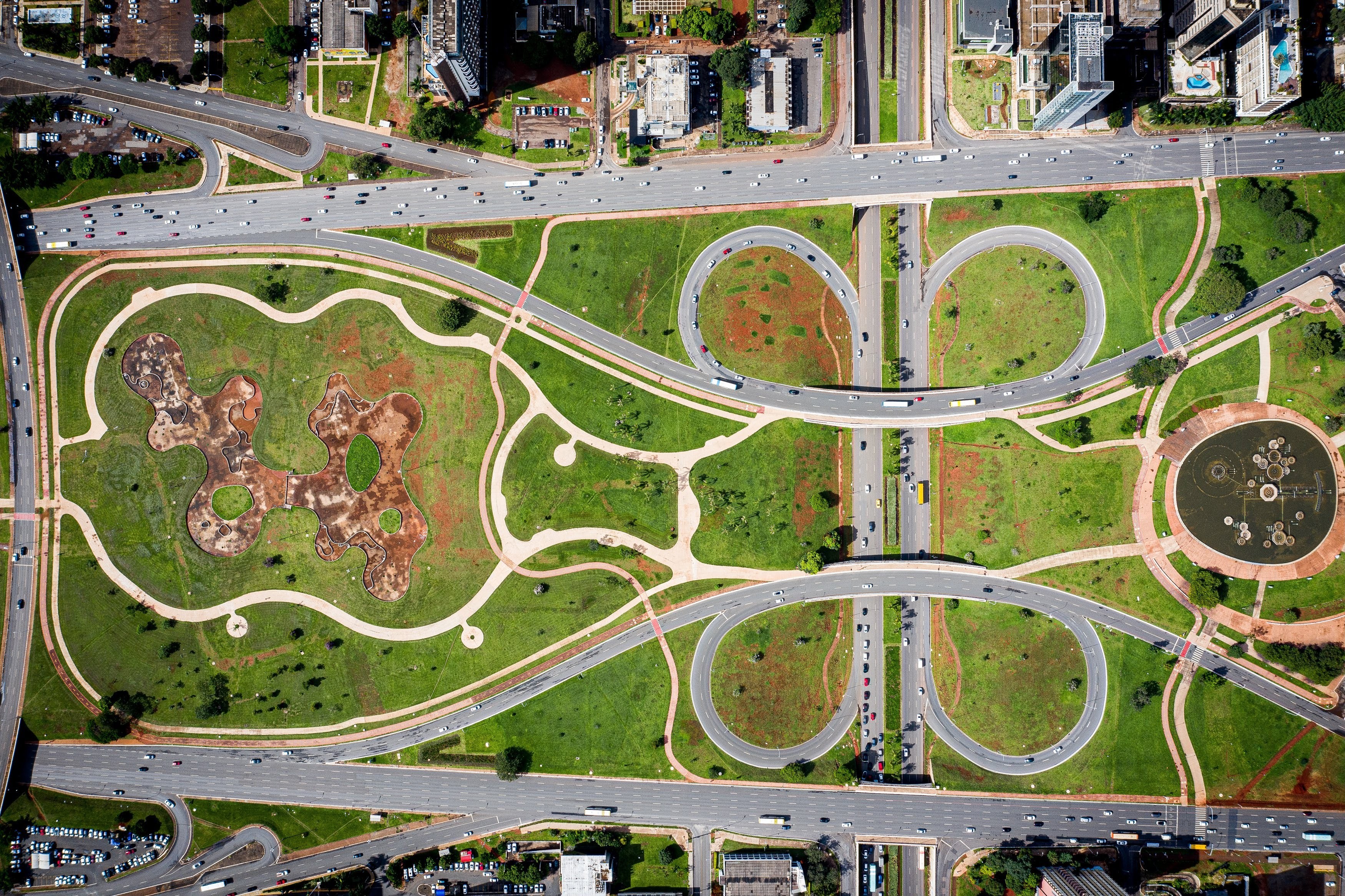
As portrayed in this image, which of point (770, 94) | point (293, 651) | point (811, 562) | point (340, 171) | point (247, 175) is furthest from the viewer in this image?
point (247, 175)

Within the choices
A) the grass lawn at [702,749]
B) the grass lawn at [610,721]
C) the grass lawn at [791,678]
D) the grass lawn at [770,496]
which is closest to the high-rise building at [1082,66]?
the grass lawn at [770,496]

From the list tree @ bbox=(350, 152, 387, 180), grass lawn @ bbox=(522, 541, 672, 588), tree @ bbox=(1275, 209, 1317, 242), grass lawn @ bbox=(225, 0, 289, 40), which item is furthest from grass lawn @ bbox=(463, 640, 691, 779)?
grass lawn @ bbox=(225, 0, 289, 40)

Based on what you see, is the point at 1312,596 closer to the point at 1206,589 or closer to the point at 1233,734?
the point at 1206,589

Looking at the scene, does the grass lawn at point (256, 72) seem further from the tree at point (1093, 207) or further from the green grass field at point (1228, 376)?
the green grass field at point (1228, 376)

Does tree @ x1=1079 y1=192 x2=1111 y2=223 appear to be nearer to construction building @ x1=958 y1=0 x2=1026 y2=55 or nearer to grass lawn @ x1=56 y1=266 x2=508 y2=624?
construction building @ x1=958 y1=0 x2=1026 y2=55

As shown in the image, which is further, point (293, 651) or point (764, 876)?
point (293, 651)

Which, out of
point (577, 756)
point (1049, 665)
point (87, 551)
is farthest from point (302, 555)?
point (1049, 665)

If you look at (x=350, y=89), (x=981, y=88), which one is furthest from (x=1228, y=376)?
(x=350, y=89)

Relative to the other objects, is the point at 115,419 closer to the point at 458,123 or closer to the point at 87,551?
the point at 87,551
